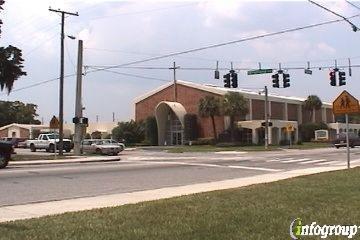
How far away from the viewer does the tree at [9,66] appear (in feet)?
121

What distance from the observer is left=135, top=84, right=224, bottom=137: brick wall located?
78812mm

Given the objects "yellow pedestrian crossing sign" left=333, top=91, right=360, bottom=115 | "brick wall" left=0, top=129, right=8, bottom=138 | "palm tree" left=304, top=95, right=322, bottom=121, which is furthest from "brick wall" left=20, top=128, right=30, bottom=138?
"yellow pedestrian crossing sign" left=333, top=91, right=360, bottom=115

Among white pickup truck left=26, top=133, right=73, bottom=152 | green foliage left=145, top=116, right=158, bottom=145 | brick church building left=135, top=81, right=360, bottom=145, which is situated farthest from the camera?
green foliage left=145, top=116, right=158, bottom=145

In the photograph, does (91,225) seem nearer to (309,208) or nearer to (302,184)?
(309,208)

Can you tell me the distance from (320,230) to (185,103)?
7447cm

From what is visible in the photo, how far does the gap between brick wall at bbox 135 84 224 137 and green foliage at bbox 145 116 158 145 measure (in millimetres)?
3221

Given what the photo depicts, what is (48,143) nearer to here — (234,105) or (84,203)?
(234,105)

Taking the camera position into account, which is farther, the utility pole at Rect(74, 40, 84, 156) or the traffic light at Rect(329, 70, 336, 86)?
the utility pole at Rect(74, 40, 84, 156)

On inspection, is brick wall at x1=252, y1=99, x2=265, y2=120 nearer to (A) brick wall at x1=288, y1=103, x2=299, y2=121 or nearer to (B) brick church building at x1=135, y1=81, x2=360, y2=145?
(B) brick church building at x1=135, y1=81, x2=360, y2=145

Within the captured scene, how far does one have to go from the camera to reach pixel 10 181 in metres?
18.7

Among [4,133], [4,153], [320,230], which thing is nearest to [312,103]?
[4,133]

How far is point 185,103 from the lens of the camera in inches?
3255

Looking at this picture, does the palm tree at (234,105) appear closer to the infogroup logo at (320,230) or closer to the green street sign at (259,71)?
Answer: the green street sign at (259,71)

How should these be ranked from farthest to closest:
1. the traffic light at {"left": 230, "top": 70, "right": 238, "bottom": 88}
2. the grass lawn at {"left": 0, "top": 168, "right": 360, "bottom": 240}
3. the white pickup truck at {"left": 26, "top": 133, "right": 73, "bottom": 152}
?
the white pickup truck at {"left": 26, "top": 133, "right": 73, "bottom": 152} < the traffic light at {"left": 230, "top": 70, "right": 238, "bottom": 88} < the grass lawn at {"left": 0, "top": 168, "right": 360, "bottom": 240}
